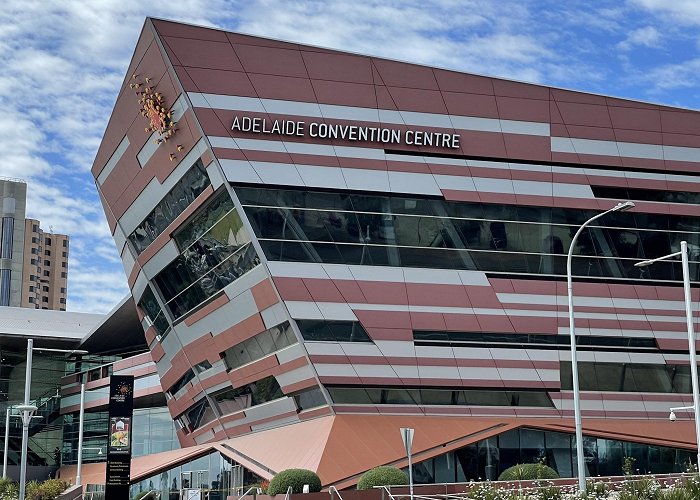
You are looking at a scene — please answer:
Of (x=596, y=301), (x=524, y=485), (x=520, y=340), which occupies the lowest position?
(x=524, y=485)

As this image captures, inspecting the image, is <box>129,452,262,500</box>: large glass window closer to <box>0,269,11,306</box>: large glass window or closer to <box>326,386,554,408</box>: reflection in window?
<box>326,386,554,408</box>: reflection in window

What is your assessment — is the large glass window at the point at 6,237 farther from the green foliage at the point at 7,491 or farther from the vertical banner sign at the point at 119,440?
the vertical banner sign at the point at 119,440

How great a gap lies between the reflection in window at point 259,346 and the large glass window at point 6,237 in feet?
424

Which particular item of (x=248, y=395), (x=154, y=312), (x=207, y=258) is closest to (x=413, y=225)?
(x=207, y=258)

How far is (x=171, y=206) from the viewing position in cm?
5291

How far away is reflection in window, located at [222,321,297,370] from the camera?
46.8 m

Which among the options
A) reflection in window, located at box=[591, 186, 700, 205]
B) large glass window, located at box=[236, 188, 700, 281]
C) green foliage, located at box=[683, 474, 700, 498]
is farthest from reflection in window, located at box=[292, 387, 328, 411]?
green foliage, located at box=[683, 474, 700, 498]

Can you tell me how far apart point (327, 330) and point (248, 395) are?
326 inches

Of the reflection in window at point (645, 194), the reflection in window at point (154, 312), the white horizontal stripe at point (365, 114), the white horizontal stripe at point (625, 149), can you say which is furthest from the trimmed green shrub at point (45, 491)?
the reflection in window at point (645, 194)

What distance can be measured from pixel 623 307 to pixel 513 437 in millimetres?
8397

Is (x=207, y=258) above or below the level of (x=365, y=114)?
below

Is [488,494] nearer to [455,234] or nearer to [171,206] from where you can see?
[455,234]

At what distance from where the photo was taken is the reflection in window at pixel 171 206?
4828 cm

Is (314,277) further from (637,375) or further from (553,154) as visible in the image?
(637,375)
